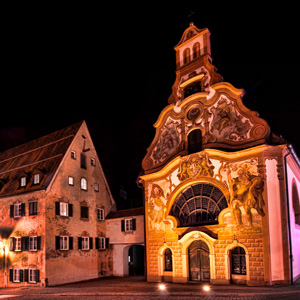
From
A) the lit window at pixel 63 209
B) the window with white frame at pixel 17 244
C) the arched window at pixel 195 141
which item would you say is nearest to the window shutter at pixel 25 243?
the window with white frame at pixel 17 244

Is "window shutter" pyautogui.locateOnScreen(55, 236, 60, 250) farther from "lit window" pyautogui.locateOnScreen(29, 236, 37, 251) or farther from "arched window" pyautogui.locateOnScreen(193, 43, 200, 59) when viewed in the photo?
"arched window" pyautogui.locateOnScreen(193, 43, 200, 59)

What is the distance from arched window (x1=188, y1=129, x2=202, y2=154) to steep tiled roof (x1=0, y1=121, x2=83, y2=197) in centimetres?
1286

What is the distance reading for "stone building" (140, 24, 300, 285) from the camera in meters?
21.6

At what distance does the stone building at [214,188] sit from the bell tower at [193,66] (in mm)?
81

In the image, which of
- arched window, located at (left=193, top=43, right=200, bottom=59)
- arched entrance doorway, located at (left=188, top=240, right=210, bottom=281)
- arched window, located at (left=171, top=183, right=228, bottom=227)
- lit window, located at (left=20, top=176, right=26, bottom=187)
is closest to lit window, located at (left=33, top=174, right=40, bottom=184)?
lit window, located at (left=20, top=176, right=26, bottom=187)

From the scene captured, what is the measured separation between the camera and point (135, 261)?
3638 cm

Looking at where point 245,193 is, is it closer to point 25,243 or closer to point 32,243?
point 32,243

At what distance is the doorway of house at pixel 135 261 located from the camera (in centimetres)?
3562

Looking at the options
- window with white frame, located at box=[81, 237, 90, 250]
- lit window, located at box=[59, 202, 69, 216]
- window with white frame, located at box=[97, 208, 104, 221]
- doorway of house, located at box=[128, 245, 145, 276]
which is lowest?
doorway of house, located at box=[128, 245, 145, 276]

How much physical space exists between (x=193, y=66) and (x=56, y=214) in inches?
675

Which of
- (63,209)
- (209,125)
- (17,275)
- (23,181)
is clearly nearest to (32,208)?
(63,209)

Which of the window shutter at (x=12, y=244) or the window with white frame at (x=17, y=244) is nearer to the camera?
the window with white frame at (x=17, y=244)

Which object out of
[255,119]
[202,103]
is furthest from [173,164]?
[255,119]

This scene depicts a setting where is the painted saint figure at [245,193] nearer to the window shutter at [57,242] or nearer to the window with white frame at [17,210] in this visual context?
the window shutter at [57,242]
